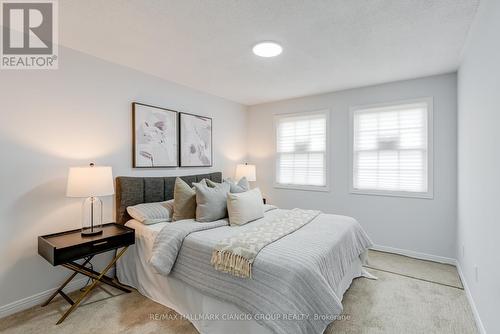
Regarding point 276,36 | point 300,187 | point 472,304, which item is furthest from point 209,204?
point 472,304

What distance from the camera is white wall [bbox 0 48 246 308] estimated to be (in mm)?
2211

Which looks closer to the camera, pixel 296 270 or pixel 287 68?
pixel 296 270

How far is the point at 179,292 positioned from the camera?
2.23 meters

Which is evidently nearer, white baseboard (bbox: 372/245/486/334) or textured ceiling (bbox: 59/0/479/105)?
textured ceiling (bbox: 59/0/479/105)

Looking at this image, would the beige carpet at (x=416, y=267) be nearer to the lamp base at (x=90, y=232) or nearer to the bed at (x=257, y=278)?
the bed at (x=257, y=278)

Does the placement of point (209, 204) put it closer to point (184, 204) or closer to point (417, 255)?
point (184, 204)

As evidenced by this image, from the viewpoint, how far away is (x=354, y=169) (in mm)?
3924

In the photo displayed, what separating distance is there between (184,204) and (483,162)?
104 inches

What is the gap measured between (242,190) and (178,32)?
1.84 meters

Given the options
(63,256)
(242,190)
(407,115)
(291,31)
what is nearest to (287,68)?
(291,31)

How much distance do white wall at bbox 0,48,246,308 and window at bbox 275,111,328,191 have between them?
96.7 inches

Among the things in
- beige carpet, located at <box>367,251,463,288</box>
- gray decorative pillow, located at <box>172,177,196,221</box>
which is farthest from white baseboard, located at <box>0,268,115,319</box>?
beige carpet, located at <box>367,251,463,288</box>

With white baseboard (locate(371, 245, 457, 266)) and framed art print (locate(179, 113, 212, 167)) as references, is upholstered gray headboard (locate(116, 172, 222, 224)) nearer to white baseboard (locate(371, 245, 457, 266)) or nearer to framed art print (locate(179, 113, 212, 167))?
framed art print (locate(179, 113, 212, 167))

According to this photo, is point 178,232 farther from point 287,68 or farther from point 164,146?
point 287,68
